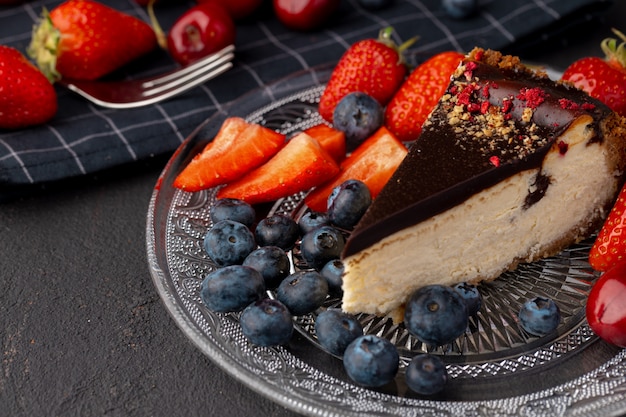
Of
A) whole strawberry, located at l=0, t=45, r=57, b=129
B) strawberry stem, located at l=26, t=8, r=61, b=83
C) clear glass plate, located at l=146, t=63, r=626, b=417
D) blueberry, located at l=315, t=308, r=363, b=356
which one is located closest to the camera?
clear glass plate, located at l=146, t=63, r=626, b=417

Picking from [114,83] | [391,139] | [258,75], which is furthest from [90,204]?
[391,139]

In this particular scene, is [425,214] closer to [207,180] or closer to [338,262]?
[338,262]

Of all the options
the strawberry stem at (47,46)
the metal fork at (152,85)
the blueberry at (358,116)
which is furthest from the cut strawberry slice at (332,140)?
the strawberry stem at (47,46)

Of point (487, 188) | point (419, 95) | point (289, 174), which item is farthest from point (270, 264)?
point (419, 95)

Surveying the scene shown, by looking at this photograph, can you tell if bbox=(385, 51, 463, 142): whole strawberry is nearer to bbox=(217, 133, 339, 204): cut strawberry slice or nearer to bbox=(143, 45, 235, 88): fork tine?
bbox=(217, 133, 339, 204): cut strawberry slice

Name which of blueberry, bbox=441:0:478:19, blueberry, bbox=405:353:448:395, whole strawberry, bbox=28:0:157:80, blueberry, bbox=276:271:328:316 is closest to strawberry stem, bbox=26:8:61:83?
whole strawberry, bbox=28:0:157:80

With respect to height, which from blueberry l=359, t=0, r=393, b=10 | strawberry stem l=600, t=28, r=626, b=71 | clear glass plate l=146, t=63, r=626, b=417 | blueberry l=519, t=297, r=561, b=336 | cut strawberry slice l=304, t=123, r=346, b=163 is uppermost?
strawberry stem l=600, t=28, r=626, b=71
